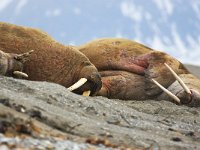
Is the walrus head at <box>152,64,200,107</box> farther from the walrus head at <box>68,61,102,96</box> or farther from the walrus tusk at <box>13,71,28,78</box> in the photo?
the walrus tusk at <box>13,71,28,78</box>

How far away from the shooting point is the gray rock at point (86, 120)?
581cm

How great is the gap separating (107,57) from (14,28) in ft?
10.0

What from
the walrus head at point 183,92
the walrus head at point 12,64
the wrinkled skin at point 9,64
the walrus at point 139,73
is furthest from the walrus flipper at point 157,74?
the wrinkled skin at point 9,64

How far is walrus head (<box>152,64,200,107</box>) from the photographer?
11461 millimetres

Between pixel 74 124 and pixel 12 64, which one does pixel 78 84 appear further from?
pixel 74 124

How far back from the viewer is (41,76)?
988cm

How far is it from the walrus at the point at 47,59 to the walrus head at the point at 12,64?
27 centimetres

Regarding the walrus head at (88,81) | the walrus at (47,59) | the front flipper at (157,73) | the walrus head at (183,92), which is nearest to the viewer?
the walrus at (47,59)

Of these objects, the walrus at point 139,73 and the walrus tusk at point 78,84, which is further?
the walrus at point 139,73

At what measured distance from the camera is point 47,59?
9961 millimetres

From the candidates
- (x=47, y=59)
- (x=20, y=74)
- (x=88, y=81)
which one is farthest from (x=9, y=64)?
(x=88, y=81)

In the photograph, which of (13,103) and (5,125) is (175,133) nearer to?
(13,103)

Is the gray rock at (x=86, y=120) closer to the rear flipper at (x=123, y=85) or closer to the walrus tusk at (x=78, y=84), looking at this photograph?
the walrus tusk at (x=78, y=84)

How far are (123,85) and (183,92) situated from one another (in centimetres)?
141
